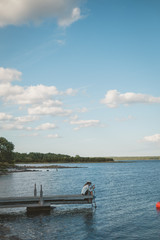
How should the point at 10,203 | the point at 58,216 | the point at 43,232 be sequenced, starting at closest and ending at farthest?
the point at 43,232 < the point at 58,216 < the point at 10,203

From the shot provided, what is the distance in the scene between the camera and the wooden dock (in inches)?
1125

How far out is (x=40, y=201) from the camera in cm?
2872

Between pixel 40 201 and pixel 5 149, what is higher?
pixel 5 149

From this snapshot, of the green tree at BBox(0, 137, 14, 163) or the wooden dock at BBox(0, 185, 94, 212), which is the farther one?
the green tree at BBox(0, 137, 14, 163)

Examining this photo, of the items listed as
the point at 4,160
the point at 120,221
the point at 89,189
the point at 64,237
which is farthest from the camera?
the point at 4,160

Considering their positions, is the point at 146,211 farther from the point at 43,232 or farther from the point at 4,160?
the point at 4,160

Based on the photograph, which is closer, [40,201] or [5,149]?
[40,201]

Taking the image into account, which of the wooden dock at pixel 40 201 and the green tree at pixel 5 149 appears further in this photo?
the green tree at pixel 5 149

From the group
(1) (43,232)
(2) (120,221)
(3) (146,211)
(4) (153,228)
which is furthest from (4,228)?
(3) (146,211)

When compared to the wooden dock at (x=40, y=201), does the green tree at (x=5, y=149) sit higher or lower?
higher

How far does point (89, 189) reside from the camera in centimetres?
3142

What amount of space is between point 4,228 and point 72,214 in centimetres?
842

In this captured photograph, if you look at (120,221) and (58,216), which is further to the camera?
(58,216)

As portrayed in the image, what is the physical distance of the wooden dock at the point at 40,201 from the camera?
93.7 feet
